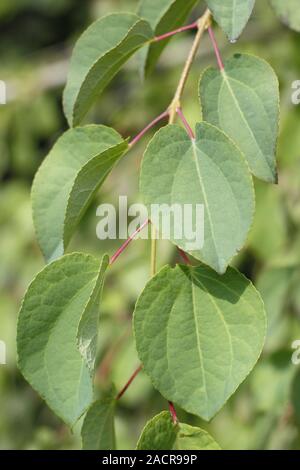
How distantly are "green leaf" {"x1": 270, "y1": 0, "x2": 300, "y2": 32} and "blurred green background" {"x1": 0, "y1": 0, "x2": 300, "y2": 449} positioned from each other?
0.57m

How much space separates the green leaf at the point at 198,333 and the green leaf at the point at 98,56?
205 mm

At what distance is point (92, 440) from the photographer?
0.90 metres

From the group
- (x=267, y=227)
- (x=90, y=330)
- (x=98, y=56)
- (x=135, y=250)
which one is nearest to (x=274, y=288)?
(x=267, y=227)

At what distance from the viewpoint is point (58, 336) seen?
32.4 inches

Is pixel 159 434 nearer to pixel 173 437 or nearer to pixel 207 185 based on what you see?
pixel 173 437

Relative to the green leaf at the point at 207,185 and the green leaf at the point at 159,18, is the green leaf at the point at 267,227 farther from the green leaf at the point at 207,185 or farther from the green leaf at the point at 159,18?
the green leaf at the point at 207,185

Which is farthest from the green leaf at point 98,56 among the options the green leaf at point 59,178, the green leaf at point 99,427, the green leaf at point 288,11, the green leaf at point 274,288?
the green leaf at point 274,288

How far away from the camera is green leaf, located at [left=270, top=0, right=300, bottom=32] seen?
101 centimetres

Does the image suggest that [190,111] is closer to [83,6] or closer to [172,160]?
[172,160]

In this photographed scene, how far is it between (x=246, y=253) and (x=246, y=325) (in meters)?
1.06

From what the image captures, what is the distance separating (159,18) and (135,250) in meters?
0.89

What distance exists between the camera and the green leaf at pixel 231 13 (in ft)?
2.69
